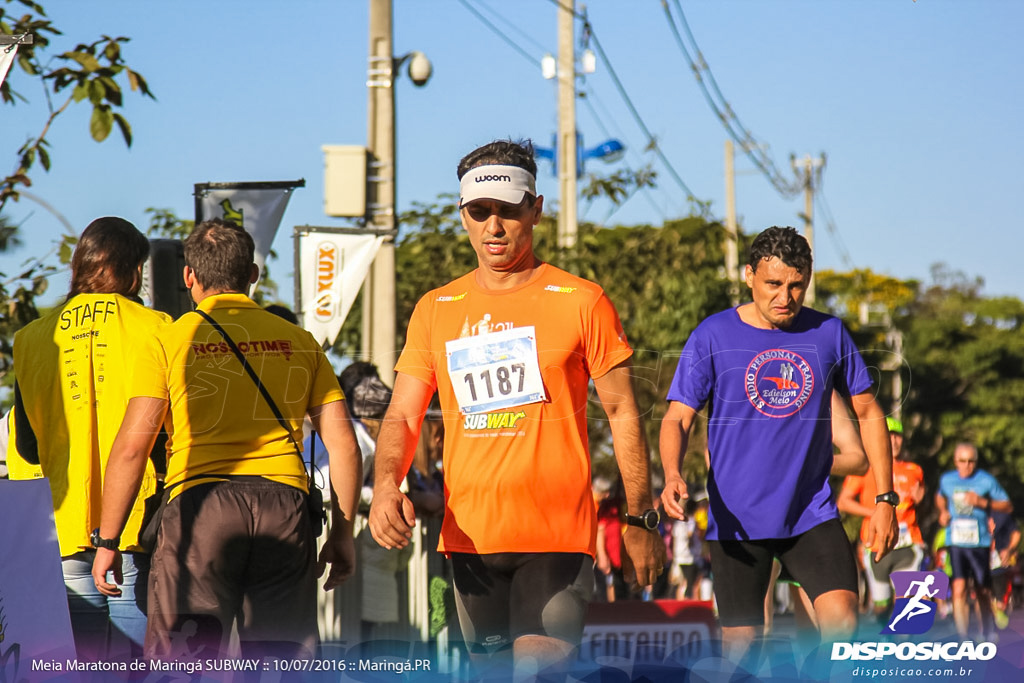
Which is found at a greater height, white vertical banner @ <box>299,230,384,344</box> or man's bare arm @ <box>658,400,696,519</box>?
white vertical banner @ <box>299,230,384,344</box>

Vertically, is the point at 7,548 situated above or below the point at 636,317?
below

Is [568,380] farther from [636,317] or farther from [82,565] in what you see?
[636,317]

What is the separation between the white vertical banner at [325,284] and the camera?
9.63 m

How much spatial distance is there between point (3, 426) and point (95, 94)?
1.87 meters

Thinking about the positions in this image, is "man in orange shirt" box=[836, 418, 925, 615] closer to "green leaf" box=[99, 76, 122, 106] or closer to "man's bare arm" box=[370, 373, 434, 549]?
"man's bare arm" box=[370, 373, 434, 549]

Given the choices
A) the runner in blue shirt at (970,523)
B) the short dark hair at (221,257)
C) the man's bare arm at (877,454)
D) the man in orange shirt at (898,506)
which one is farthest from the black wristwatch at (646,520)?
the runner in blue shirt at (970,523)

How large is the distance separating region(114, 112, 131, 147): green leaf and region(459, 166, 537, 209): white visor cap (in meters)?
2.76

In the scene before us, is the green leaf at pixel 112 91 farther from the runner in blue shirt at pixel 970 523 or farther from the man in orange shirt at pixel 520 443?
the runner in blue shirt at pixel 970 523

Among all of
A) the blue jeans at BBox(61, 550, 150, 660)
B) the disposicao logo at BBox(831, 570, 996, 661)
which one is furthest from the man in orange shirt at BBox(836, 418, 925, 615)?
the blue jeans at BBox(61, 550, 150, 660)

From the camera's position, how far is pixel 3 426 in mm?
6145

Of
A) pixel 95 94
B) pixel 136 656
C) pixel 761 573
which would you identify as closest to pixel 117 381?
pixel 136 656

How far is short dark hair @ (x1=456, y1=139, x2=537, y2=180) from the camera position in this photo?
188 inches

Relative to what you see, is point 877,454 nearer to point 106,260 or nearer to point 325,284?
point 106,260

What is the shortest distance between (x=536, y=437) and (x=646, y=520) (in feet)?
1.52
